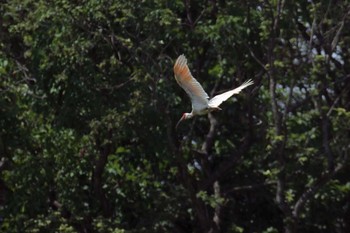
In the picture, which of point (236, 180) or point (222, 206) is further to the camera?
point (236, 180)

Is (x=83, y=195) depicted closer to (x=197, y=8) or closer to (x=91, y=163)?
(x=91, y=163)

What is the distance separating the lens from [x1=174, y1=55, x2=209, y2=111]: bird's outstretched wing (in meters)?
8.47

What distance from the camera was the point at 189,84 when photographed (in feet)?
28.3

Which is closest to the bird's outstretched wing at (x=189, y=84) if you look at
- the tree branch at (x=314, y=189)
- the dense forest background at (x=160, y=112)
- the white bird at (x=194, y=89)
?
the white bird at (x=194, y=89)

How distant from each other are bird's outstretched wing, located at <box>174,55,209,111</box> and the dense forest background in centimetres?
223

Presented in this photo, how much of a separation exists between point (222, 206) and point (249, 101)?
1376 millimetres

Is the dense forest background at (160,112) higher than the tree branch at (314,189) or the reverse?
higher

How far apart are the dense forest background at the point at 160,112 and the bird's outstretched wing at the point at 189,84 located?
7.30 feet

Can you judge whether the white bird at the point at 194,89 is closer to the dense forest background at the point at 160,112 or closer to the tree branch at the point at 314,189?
the dense forest background at the point at 160,112

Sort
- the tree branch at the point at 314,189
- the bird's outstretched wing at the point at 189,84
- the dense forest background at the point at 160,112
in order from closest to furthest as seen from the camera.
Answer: the bird's outstretched wing at the point at 189,84
the dense forest background at the point at 160,112
the tree branch at the point at 314,189

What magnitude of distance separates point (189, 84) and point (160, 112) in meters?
2.61

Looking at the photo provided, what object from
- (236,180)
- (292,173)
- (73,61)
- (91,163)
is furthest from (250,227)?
(73,61)

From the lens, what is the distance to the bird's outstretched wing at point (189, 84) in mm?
8469

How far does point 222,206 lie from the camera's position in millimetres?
12422
